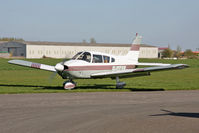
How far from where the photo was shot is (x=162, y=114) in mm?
10242

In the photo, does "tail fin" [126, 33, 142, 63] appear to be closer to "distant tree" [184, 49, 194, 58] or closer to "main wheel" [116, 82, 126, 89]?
"main wheel" [116, 82, 126, 89]

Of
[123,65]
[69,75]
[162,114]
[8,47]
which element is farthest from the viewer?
[8,47]

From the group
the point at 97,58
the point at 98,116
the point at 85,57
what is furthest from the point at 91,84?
the point at 98,116

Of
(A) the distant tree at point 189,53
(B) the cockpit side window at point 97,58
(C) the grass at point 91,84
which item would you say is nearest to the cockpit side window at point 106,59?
(B) the cockpit side window at point 97,58

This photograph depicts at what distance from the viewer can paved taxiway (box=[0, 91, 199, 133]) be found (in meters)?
8.16

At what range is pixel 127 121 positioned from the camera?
9.09m

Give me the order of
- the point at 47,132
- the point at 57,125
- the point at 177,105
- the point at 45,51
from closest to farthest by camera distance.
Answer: the point at 47,132 < the point at 57,125 < the point at 177,105 < the point at 45,51

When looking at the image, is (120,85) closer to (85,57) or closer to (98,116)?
(85,57)

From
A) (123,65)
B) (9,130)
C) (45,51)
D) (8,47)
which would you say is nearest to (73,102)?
(9,130)

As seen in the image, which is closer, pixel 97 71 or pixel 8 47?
pixel 97 71

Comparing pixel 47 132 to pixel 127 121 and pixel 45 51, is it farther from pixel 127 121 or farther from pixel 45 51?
pixel 45 51

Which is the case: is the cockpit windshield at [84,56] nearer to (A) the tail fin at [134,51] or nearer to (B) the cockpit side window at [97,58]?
(B) the cockpit side window at [97,58]

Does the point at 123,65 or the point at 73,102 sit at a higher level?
the point at 123,65

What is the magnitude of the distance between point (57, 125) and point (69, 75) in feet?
32.7
